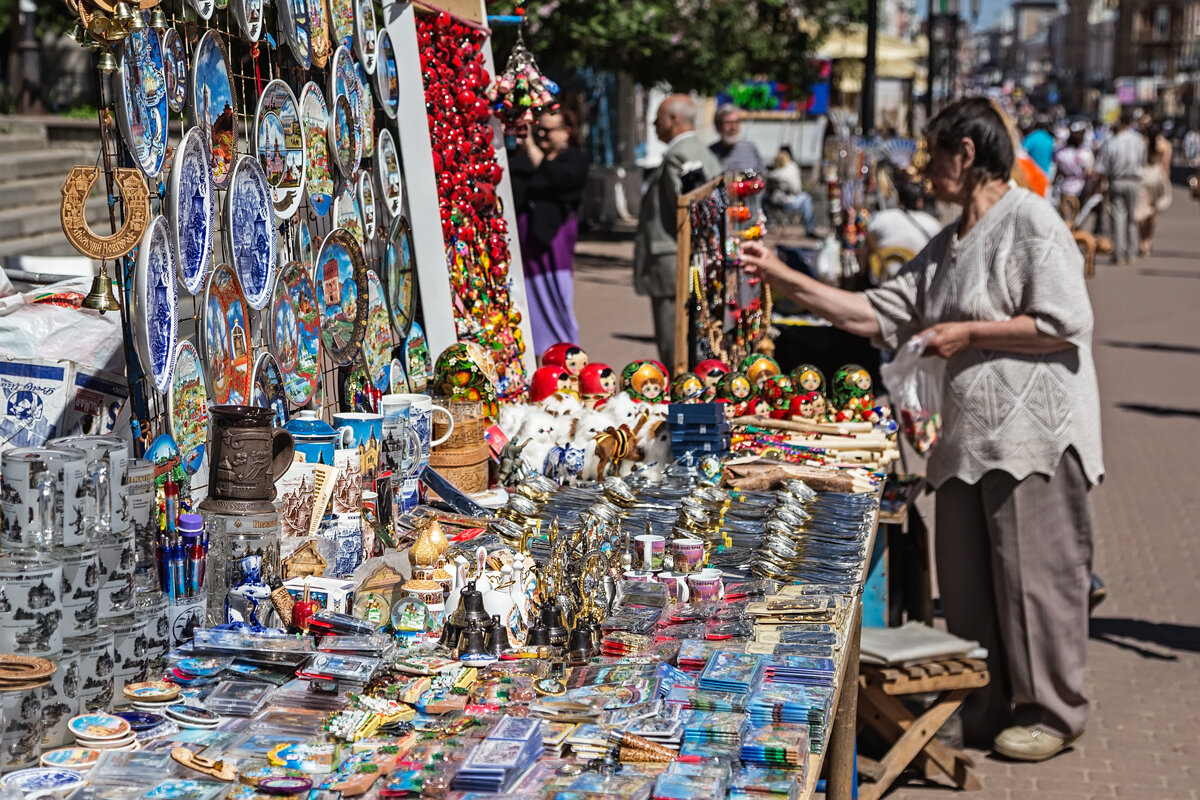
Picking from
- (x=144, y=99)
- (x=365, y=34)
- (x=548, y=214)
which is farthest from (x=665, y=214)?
(x=144, y=99)

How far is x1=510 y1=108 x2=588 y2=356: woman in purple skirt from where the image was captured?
23.3 feet

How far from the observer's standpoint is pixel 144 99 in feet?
8.45

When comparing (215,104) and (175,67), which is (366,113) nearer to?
(215,104)

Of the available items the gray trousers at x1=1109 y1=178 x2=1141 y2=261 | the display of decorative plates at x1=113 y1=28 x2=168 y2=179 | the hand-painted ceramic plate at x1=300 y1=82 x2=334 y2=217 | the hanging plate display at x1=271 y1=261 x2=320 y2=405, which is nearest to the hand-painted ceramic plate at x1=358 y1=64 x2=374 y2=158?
the hand-painted ceramic plate at x1=300 y1=82 x2=334 y2=217

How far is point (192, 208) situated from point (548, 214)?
4494mm

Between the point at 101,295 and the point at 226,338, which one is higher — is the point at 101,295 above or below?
above

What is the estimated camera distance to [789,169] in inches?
837

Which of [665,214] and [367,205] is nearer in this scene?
[367,205]

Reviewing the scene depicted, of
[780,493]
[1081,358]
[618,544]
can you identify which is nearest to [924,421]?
[1081,358]

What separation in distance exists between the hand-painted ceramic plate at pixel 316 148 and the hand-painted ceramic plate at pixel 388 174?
0.45m

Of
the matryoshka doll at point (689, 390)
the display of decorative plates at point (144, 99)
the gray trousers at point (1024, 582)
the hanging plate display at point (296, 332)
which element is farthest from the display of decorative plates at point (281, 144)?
the gray trousers at point (1024, 582)

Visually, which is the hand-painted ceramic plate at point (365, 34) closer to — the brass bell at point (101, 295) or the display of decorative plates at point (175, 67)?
the display of decorative plates at point (175, 67)

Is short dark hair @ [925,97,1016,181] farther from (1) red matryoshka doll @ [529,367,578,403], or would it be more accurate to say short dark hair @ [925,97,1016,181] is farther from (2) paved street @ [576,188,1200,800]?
(2) paved street @ [576,188,1200,800]

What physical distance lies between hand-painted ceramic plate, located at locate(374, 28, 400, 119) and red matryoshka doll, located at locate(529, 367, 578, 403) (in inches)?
38.1
